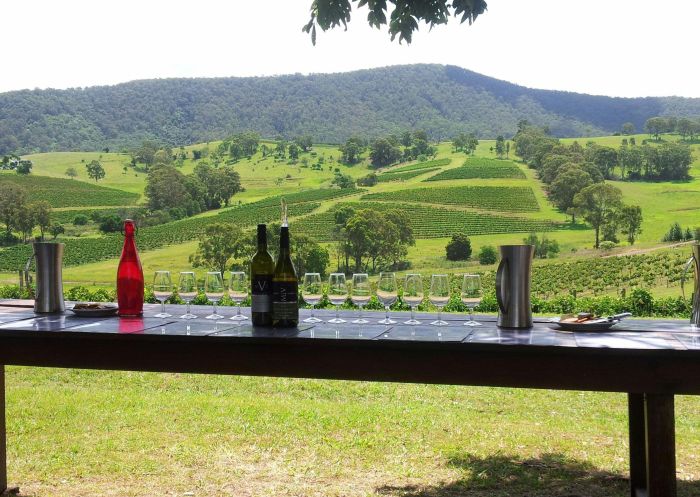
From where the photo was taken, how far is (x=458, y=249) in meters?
19.8

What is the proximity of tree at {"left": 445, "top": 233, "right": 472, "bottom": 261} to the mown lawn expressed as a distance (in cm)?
1373

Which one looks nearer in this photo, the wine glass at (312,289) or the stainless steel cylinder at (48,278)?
the wine glass at (312,289)

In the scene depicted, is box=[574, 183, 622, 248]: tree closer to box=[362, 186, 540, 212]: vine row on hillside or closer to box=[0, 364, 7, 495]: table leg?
box=[362, 186, 540, 212]: vine row on hillside

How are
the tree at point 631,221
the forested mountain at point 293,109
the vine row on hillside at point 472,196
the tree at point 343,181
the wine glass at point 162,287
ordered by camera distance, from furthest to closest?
the forested mountain at point 293,109
the tree at point 343,181
the vine row on hillside at point 472,196
the tree at point 631,221
the wine glass at point 162,287

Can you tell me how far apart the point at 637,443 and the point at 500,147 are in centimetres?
2035

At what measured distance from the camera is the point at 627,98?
72.8ft

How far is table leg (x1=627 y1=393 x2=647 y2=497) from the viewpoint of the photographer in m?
2.40

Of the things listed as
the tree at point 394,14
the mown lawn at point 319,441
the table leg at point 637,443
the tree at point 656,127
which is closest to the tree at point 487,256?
the tree at point 656,127

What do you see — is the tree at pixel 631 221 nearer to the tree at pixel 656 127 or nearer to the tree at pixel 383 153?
the tree at pixel 656 127

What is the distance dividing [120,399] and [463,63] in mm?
22075

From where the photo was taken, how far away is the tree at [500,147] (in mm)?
22141

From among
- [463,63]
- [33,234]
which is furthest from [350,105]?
[33,234]

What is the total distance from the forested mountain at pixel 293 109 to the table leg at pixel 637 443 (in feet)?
67.4

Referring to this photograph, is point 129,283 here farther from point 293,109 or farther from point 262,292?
point 293,109
